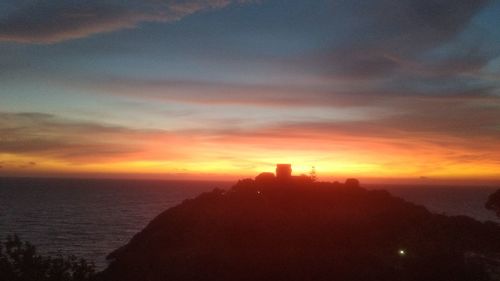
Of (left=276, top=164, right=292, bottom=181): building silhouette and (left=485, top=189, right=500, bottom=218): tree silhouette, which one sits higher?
(left=276, top=164, right=292, bottom=181): building silhouette

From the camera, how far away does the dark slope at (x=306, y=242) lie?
37.6 metres

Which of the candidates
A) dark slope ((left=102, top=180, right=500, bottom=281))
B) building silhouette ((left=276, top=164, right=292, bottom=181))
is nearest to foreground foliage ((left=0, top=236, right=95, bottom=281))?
dark slope ((left=102, top=180, right=500, bottom=281))

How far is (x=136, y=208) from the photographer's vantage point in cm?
19325

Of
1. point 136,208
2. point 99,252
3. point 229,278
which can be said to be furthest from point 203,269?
point 136,208

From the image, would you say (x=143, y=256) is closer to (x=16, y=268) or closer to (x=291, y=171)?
(x=16, y=268)

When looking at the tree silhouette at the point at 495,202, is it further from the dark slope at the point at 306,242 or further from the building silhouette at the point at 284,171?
the building silhouette at the point at 284,171

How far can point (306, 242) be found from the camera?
44.0 meters

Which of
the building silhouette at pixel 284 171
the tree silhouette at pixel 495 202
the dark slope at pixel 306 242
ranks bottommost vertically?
the dark slope at pixel 306 242

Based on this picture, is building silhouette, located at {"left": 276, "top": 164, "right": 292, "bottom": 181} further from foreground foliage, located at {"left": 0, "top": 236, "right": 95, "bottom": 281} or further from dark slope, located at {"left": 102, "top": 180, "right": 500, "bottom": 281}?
foreground foliage, located at {"left": 0, "top": 236, "right": 95, "bottom": 281}

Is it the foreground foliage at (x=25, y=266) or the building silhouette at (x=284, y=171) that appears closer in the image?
the foreground foliage at (x=25, y=266)

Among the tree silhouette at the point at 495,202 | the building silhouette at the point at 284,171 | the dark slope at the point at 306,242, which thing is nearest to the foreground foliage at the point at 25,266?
the dark slope at the point at 306,242

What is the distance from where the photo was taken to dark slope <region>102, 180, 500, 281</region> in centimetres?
3762

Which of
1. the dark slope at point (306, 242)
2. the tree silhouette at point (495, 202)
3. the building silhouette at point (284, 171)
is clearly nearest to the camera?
the dark slope at point (306, 242)

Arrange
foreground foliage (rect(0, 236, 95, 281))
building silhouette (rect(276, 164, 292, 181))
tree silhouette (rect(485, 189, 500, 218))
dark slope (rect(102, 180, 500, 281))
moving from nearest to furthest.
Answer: foreground foliage (rect(0, 236, 95, 281)), dark slope (rect(102, 180, 500, 281)), tree silhouette (rect(485, 189, 500, 218)), building silhouette (rect(276, 164, 292, 181))
